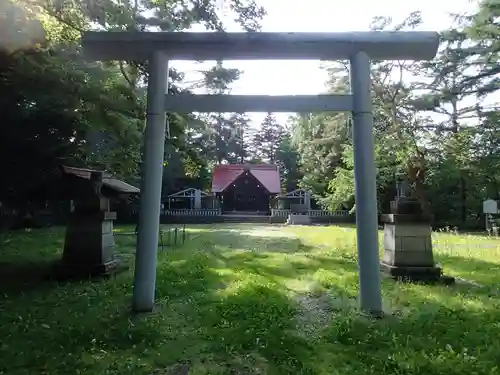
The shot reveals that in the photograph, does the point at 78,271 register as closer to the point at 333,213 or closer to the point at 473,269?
the point at 473,269

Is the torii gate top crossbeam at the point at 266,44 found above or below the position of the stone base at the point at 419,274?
above

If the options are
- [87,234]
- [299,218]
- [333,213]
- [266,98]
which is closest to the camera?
[266,98]

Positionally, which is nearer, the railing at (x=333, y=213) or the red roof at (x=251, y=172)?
the railing at (x=333, y=213)

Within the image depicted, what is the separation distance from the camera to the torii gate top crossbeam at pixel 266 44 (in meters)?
4.75

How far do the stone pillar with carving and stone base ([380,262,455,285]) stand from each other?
5.17 meters

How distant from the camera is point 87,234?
287 inches

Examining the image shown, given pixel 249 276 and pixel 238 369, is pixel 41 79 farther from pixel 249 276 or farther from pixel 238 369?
pixel 238 369

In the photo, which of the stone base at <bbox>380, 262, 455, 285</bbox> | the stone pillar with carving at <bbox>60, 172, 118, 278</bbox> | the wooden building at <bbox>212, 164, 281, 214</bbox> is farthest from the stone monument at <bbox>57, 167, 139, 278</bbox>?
the wooden building at <bbox>212, 164, 281, 214</bbox>

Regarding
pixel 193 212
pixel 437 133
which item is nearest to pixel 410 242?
pixel 437 133

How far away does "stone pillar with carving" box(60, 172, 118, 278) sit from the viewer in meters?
7.25

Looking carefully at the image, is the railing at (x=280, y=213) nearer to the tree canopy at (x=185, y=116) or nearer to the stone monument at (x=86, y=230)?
the tree canopy at (x=185, y=116)

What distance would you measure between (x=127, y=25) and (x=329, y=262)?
629 centimetres

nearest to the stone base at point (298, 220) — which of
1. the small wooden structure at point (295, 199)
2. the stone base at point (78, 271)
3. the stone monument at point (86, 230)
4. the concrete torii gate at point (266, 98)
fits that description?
the small wooden structure at point (295, 199)

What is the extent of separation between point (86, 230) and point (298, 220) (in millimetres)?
21517
